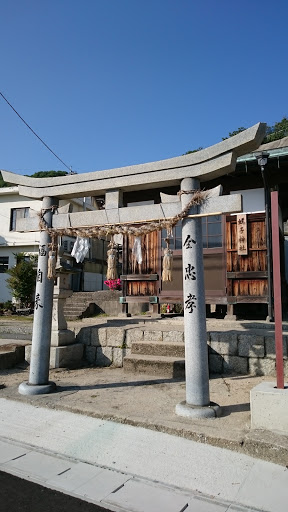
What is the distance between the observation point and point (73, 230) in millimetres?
7000

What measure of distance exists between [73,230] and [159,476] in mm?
4759

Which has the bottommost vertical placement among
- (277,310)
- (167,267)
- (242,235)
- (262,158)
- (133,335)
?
(133,335)

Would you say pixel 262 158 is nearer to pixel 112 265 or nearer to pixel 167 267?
pixel 167 267

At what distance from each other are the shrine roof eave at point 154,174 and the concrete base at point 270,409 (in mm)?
3639

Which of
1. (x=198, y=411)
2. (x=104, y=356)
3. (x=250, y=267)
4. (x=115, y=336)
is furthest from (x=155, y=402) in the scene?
(x=250, y=267)

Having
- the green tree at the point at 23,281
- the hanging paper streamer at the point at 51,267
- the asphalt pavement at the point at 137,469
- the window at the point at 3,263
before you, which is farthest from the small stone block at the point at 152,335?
the window at the point at 3,263

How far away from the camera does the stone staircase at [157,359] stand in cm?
783

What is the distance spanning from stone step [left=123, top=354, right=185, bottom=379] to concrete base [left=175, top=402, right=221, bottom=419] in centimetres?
235

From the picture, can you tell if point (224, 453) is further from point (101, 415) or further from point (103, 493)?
point (101, 415)

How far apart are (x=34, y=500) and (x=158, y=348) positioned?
5370 millimetres

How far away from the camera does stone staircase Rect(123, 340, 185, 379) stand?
783 centimetres

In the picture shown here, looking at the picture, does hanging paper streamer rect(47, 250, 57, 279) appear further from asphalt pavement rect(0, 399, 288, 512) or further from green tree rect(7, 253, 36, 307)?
green tree rect(7, 253, 36, 307)

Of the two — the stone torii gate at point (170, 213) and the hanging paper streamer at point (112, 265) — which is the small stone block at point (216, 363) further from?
the hanging paper streamer at point (112, 265)

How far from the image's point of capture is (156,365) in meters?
7.98
